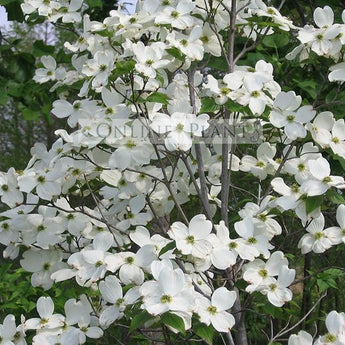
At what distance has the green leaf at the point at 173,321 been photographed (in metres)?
1.28

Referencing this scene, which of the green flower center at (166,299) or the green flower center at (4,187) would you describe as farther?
the green flower center at (4,187)

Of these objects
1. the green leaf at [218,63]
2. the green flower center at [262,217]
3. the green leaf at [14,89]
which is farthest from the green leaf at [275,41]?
the green leaf at [14,89]

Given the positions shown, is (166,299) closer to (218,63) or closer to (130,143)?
(130,143)

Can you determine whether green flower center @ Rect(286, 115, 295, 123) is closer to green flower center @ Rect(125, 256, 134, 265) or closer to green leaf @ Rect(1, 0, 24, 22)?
green flower center @ Rect(125, 256, 134, 265)

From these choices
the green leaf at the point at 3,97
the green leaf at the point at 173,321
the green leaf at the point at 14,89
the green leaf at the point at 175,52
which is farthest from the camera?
the green leaf at the point at 14,89

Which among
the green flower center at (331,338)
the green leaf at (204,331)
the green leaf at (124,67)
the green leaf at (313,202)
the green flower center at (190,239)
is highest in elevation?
the green leaf at (124,67)

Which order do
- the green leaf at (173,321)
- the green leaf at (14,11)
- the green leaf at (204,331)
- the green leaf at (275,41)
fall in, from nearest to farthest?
the green leaf at (173,321)
the green leaf at (204,331)
the green leaf at (275,41)
the green leaf at (14,11)

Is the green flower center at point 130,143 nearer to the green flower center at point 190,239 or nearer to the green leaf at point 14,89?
the green flower center at point 190,239

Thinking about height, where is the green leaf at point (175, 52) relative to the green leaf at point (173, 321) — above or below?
above

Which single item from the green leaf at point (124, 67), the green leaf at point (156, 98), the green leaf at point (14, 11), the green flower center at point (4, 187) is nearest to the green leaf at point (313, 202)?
the green leaf at point (156, 98)

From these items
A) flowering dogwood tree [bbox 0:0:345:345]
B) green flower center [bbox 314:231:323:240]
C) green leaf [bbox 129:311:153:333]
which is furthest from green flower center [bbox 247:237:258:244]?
green leaf [bbox 129:311:153:333]

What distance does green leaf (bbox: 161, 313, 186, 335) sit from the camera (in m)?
1.28

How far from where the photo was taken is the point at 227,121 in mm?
1872

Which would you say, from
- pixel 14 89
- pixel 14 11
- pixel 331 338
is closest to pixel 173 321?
pixel 331 338
